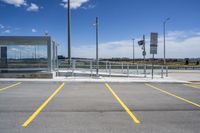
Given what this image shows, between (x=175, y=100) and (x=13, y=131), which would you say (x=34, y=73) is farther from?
(x=13, y=131)

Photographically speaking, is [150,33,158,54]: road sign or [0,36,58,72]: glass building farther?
[150,33,158,54]: road sign

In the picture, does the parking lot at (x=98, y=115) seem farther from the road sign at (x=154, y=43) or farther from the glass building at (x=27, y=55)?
the road sign at (x=154, y=43)

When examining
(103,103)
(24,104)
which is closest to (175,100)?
(103,103)

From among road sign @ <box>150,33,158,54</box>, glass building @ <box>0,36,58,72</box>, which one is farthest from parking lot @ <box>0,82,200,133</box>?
road sign @ <box>150,33,158,54</box>

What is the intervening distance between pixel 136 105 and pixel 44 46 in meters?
12.9

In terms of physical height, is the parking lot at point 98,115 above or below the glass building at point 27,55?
below

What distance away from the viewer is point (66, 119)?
6.67m

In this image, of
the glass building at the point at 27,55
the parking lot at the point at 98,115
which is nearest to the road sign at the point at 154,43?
the glass building at the point at 27,55

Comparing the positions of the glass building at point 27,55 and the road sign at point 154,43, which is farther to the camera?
the road sign at point 154,43

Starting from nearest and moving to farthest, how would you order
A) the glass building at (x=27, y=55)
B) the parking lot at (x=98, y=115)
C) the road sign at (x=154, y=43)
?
1. the parking lot at (x=98, y=115)
2. the glass building at (x=27, y=55)
3. the road sign at (x=154, y=43)

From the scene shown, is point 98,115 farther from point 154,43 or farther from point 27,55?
point 27,55

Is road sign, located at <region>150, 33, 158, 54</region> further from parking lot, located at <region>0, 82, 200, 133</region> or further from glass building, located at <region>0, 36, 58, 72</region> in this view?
parking lot, located at <region>0, 82, 200, 133</region>

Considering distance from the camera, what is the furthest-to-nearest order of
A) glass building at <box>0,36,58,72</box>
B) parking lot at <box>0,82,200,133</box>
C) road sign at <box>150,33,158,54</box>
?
road sign at <box>150,33,158,54</box> → glass building at <box>0,36,58,72</box> → parking lot at <box>0,82,200,133</box>

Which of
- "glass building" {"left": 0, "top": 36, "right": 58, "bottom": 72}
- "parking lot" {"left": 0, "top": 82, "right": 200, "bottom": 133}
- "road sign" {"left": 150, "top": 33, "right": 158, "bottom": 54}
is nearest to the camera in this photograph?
"parking lot" {"left": 0, "top": 82, "right": 200, "bottom": 133}
